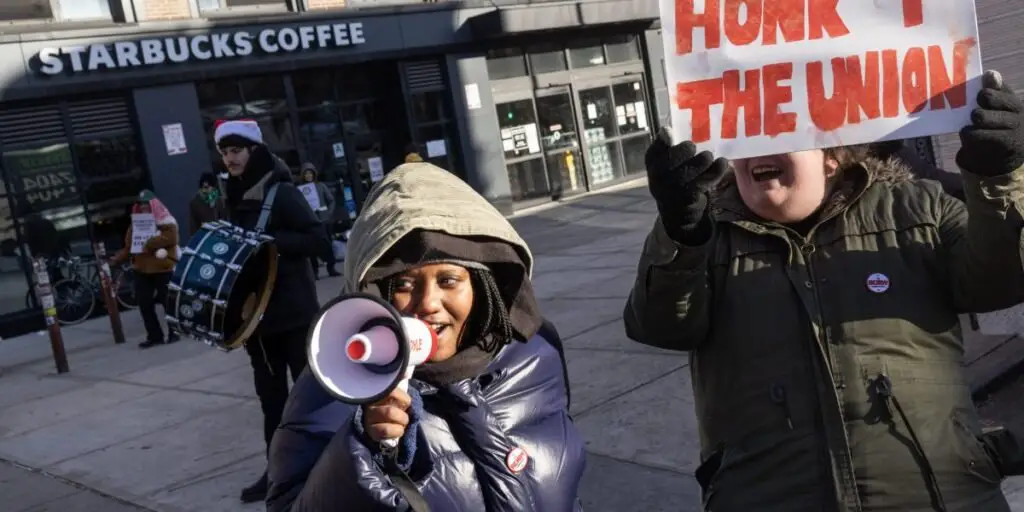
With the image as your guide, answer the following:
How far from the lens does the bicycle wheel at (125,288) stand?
12.6m

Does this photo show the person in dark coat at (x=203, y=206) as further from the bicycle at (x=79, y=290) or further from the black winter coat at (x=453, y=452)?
the black winter coat at (x=453, y=452)

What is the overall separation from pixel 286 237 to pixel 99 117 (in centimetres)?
976

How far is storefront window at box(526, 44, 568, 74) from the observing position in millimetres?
18359

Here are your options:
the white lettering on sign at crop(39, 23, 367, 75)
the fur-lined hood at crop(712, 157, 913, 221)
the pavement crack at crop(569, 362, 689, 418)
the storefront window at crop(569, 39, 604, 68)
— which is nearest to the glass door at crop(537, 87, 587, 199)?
the storefront window at crop(569, 39, 604, 68)

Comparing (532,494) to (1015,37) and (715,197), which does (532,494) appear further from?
(1015,37)

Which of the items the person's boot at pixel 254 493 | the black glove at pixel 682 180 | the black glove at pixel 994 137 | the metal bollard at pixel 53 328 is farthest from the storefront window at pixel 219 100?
the black glove at pixel 994 137

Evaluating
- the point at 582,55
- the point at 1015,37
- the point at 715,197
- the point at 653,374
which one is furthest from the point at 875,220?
the point at 582,55

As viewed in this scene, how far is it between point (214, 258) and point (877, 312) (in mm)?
3458

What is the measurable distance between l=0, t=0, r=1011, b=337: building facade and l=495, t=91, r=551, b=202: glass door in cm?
Result: 3

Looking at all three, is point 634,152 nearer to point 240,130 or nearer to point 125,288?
point 125,288

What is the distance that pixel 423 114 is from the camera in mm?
16812

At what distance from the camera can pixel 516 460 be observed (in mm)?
1900

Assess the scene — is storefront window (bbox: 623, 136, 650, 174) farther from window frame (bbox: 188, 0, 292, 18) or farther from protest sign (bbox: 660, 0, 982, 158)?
protest sign (bbox: 660, 0, 982, 158)

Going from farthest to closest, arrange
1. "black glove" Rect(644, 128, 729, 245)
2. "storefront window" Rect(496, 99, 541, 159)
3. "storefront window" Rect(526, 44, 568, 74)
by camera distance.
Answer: "storefront window" Rect(526, 44, 568, 74), "storefront window" Rect(496, 99, 541, 159), "black glove" Rect(644, 128, 729, 245)
